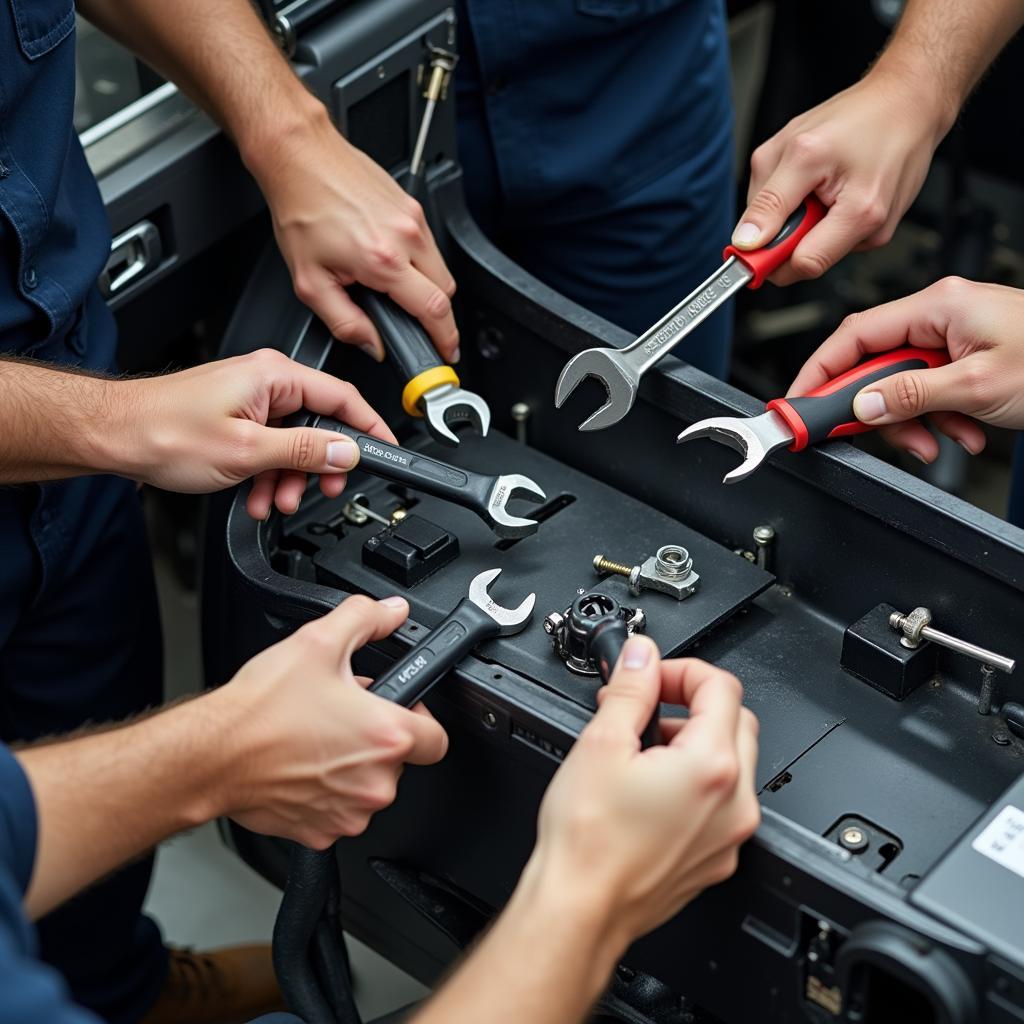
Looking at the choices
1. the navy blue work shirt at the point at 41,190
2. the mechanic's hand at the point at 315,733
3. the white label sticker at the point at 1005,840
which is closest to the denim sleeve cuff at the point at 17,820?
the mechanic's hand at the point at 315,733

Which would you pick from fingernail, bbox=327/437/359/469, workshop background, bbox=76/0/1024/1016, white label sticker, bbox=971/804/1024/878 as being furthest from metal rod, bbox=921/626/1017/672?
workshop background, bbox=76/0/1024/1016

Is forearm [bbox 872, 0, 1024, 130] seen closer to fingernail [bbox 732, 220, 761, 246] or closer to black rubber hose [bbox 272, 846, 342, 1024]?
fingernail [bbox 732, 220, 761, 246]

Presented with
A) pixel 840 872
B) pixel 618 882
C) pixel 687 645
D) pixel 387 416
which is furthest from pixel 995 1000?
pixel 387 416

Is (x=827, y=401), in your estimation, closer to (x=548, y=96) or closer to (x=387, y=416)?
(x=387, y=416)

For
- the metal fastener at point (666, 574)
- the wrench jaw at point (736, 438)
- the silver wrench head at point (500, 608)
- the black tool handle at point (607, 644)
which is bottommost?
the metal fastener at point (666, 574)

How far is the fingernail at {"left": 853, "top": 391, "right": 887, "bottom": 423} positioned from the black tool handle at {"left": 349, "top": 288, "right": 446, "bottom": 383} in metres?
0.37

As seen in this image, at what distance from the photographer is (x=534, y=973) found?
2.65ft

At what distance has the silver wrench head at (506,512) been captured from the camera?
1.15m

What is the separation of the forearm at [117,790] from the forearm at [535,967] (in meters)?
0.22

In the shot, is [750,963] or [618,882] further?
[750,963]

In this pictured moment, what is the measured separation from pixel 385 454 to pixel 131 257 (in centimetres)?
38

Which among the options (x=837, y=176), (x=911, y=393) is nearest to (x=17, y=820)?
(x=911, y=393)

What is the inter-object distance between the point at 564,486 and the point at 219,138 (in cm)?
49

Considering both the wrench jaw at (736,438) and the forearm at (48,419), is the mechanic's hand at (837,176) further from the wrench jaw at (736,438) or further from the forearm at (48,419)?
the forearm at (48,419)
